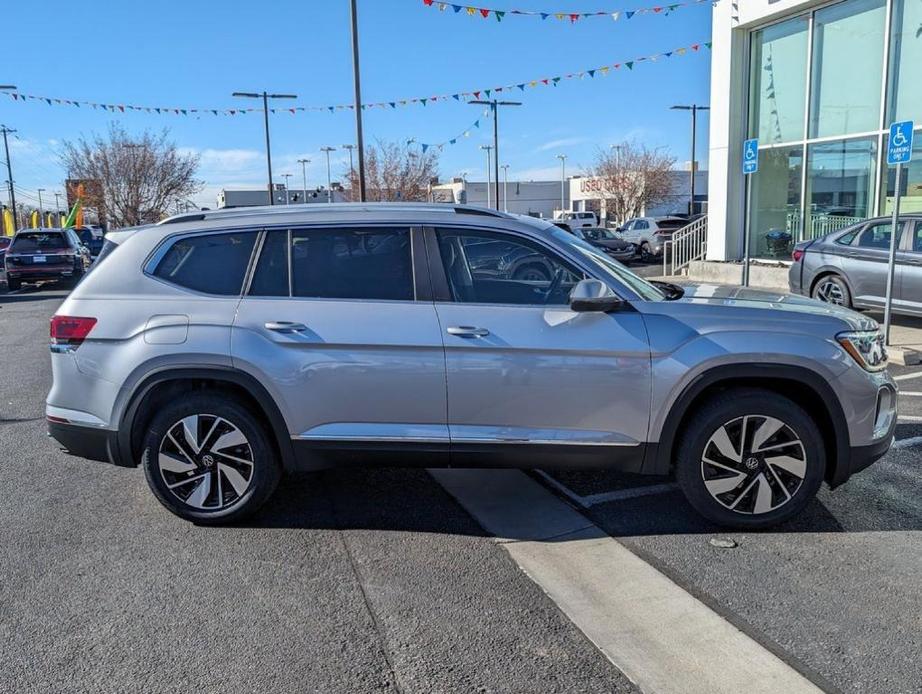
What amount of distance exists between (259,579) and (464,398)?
1.36 meters

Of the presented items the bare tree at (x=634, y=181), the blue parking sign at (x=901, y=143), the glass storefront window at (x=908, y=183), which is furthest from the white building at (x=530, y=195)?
the blue parking sign at (x=901, y=143)

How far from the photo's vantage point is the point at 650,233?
99.8ft

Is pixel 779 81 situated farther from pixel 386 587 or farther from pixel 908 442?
pixel 386 587

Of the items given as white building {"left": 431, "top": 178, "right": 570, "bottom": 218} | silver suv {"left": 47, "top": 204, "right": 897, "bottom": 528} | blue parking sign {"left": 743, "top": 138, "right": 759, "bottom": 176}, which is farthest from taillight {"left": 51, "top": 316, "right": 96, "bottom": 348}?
white building {"left": 431, "top": 178, "right": 570, "bottom": 218}

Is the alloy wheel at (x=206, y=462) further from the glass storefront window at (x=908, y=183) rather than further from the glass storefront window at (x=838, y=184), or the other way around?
the glass storefront window at (x=838, y=184)

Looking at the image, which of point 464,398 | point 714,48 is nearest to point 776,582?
point 464,398

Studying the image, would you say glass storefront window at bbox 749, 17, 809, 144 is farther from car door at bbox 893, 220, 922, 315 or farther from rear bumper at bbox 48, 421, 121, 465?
rear bumper at bbox 48, 421, 121, 465

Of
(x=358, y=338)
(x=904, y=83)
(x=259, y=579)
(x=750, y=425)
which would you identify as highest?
Answer: (x=904, y=83)

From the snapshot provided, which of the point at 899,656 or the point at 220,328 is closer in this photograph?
the point at 899,656

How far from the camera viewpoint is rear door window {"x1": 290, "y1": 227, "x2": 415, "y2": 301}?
4375mm

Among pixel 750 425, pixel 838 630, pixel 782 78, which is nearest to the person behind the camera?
pixel 838 630

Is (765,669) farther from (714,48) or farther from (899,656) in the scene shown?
(714,48)

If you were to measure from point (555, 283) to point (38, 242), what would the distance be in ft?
70.2

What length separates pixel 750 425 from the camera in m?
4.18
